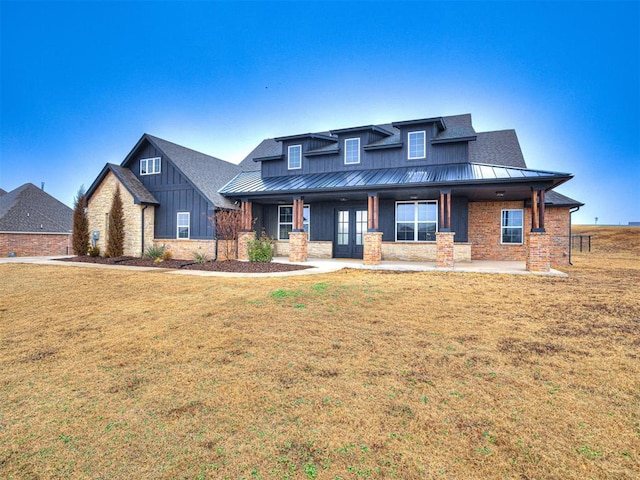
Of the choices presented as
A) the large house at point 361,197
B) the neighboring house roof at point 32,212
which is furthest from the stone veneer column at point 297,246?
the neighboring house roof at point 32,212

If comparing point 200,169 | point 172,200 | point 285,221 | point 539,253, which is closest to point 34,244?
point 172,200

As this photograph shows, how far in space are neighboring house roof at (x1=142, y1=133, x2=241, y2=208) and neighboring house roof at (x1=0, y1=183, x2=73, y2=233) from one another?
39.1 feet

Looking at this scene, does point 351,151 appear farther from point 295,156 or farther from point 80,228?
point 80,228

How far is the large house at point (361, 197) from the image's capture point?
45.2ft

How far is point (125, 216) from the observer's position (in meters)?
17.1

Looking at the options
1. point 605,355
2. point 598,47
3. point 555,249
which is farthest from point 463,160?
point 598,47

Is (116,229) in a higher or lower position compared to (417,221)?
lower

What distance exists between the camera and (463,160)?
46.4 ft

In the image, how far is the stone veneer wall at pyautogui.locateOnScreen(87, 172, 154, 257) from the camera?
664 inches

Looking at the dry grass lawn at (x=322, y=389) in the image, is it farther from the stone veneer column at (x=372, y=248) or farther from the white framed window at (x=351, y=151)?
the white framed window at (x=351, y=151)

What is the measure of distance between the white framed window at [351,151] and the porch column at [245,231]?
5.49 m

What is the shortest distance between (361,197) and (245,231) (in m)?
6.02

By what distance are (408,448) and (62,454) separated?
260cm

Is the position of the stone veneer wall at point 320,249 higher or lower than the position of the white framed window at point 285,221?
lower
